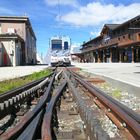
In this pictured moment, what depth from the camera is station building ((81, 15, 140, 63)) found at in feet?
180

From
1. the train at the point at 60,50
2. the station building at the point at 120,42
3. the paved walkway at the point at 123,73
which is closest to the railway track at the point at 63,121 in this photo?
the paved walkway at the point at 123,73

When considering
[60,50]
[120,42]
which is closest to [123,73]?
[60,50]

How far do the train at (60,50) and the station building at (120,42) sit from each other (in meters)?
15.8

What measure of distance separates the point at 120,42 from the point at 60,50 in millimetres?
28902

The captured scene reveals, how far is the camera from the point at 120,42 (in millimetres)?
63656

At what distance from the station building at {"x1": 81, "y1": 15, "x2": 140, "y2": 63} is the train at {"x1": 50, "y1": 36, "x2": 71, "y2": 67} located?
620 inches

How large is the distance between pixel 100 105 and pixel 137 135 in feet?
11.4

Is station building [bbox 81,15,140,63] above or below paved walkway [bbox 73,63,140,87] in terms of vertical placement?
above

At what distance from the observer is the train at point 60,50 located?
119 feet

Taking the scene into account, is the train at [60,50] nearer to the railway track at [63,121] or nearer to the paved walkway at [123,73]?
the paved walkway at [123,73]

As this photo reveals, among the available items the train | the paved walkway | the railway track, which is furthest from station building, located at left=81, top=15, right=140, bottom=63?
the railway track

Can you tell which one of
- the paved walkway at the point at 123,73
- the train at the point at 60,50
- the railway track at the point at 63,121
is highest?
the train at the point at 60,50

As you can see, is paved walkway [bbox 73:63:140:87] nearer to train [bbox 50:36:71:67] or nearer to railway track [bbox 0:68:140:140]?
railway track [bbox 0:68:140:140]

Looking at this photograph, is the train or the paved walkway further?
the train
